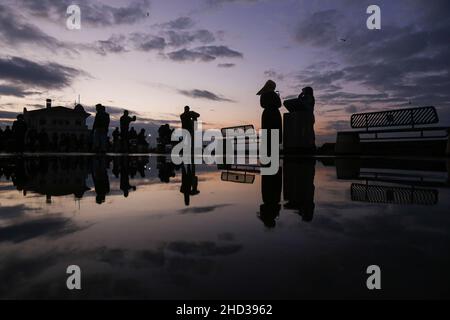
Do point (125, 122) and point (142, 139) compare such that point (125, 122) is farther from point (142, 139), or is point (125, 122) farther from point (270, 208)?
point (270, 208)

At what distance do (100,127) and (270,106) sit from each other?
9373 mm

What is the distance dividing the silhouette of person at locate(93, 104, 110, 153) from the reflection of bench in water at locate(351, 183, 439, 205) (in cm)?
1421

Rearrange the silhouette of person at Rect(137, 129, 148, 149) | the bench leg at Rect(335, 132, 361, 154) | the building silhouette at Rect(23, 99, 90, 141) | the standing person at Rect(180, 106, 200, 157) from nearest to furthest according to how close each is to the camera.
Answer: the bench leg at Rect(335, 132, 361, 154)
the standing person at Rect(180, 106, 200, 157)
the silhouette of person at Rect(137, 129, 148, 149)
the building silhouette at Rect(23, 99, 90, 141)

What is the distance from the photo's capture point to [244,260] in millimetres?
1554

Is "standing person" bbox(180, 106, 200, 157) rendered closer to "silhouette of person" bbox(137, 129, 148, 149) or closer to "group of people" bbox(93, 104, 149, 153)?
"group of people" bbox(93, 104, 149, 153)

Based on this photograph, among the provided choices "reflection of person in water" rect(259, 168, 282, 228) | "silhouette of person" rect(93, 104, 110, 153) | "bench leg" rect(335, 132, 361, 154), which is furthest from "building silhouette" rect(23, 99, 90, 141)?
"reflection of person in water" rect(259, 168, 282, 228)

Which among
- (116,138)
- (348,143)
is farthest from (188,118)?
(116,138)

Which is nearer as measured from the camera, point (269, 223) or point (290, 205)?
point (269, 223)

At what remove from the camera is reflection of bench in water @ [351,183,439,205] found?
3.56 meters

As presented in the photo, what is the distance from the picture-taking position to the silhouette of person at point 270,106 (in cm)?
1213

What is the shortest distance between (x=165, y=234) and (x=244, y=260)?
73cm

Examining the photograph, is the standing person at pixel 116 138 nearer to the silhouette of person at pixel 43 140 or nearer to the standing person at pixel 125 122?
the standing person at pixel 125 122
